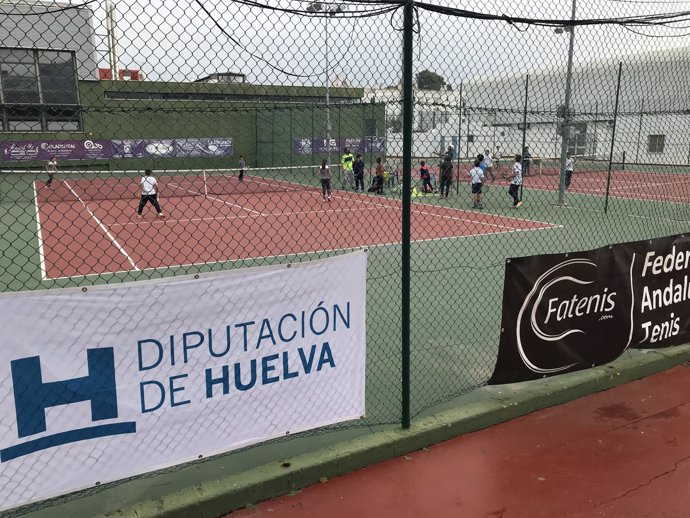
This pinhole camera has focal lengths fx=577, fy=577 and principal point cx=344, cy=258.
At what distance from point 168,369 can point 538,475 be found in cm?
272

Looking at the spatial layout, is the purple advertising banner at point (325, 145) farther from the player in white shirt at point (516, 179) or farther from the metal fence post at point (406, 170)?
the metal fence post at point (406, 170)

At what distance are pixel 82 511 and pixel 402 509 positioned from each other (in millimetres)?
2033

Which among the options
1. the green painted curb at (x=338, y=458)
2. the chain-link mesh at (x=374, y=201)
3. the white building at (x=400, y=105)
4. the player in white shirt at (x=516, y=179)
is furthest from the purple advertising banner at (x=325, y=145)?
the green painted curb at (x=338, y=458)

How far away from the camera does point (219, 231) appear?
15805 millimetres

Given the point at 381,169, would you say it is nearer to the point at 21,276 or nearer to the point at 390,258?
the point at 390,258

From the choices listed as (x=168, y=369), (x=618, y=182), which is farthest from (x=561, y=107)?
(x=618, y=182)

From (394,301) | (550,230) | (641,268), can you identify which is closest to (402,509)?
(641,268)

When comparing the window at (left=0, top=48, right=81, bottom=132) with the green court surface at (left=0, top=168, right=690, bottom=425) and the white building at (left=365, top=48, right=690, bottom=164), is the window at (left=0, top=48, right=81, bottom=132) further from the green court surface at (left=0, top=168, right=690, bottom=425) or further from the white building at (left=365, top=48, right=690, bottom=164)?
the white building at (left=365, top=48, right=690, bottom=164)

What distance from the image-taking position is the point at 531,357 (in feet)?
16.8

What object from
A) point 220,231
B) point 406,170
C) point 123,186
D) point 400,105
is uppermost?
point 400,105

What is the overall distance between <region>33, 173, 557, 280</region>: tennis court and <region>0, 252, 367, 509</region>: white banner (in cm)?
684

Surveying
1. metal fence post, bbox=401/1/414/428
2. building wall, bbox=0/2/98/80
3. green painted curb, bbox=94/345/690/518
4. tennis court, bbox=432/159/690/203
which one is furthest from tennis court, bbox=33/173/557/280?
tennis court, bbox=432/159/690/203

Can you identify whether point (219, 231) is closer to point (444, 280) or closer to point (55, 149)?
point (444, 280)

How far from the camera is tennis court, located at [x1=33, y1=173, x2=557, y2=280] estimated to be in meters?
12.1
